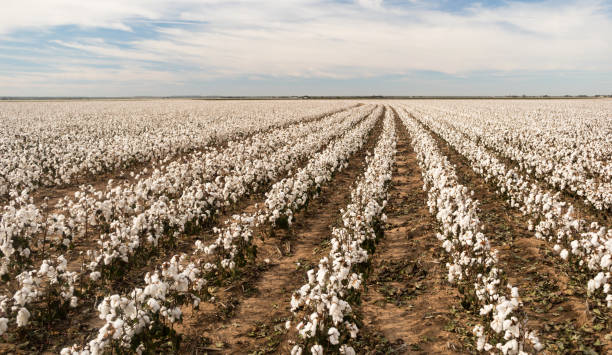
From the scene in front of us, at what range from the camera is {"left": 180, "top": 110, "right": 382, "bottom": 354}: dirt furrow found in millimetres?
6129

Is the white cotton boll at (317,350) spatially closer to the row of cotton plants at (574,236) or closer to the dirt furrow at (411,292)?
the dirt furrow at (411,292)

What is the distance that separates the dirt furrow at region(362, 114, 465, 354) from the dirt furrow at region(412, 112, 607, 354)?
1495 millimetres

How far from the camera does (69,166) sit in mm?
18094

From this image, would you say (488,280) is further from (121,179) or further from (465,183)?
(121,179)

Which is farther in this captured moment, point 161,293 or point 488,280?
point 488,280

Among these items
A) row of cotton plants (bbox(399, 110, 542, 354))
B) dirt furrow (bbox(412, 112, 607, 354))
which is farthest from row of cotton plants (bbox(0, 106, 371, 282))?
dirt furrow (bbox(412, 112, 607, 354))

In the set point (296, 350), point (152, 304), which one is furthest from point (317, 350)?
point (152, 304)

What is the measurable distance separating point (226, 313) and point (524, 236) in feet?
29.2

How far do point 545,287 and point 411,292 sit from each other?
2.90m

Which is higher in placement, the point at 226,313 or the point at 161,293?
the point at 161,293

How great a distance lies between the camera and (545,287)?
24.9ft

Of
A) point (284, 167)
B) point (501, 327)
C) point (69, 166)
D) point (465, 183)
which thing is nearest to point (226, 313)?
point (501, 327)

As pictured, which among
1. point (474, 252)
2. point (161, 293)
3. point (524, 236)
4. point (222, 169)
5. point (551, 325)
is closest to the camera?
point (161, 293)

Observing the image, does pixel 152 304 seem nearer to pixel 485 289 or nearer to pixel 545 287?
pixel 485 289
